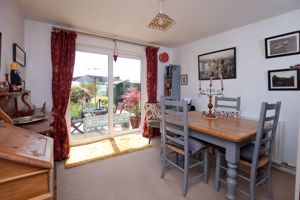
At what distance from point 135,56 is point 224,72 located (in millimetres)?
2064

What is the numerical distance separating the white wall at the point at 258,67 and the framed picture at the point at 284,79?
67mm

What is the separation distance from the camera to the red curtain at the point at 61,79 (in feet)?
8.58

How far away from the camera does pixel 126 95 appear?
12.7 ft

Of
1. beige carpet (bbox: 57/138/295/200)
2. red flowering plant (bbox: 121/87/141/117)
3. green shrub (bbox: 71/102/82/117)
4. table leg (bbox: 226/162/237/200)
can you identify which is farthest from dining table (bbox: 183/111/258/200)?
green shrub (bbox: 71/102/82/117)

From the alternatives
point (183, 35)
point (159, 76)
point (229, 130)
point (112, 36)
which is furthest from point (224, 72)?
point (112, 36)

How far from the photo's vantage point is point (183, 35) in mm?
3275

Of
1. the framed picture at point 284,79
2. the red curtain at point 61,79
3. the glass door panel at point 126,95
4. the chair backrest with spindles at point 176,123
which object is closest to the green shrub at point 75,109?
the red curtain at point 61,79

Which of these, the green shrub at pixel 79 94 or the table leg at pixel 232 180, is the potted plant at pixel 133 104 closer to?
the green shrub at pixel 79 94

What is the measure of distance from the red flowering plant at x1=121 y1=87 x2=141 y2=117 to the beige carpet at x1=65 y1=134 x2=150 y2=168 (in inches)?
25.3

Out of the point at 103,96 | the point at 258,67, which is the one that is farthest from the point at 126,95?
the point at 258,67

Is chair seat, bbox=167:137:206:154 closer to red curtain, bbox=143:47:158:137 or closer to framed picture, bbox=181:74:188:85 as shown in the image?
red curtain, bbox=143:47:158:137

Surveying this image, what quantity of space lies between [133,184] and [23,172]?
1.57 meters

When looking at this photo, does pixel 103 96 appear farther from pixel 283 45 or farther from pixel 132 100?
pixel 283 45

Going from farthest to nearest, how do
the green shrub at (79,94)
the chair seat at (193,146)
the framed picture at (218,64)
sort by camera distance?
the green shrub at (79,94)
the framed picture at (218,64)
the chair seat at (193,146)
